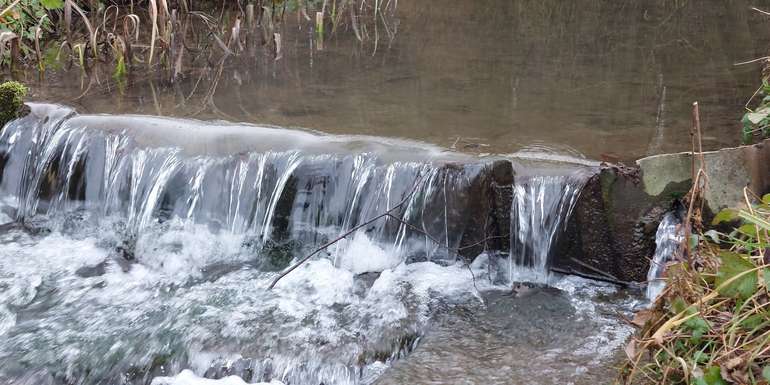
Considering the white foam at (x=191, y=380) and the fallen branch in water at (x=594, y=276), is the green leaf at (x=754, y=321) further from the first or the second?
the white foam at (x=191, y=380)

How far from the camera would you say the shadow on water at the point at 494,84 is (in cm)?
532

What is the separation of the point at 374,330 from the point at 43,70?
4.69 meters

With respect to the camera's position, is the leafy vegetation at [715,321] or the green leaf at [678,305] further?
the green leaf at [678,305]

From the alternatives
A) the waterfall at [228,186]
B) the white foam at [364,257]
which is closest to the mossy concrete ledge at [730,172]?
the waterfall at [228,186]

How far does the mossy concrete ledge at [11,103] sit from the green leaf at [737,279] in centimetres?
506

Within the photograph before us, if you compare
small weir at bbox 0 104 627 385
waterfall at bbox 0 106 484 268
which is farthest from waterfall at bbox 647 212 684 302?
waterfall at bbox 0 106 484 268

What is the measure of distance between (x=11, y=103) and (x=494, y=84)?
3.73 metres

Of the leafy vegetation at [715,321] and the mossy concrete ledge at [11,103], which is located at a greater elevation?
the mossy concrete ledge at [11,103]

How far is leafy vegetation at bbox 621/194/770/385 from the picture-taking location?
236 cm

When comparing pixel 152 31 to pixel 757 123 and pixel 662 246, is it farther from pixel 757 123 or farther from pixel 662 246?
pixel 757 123

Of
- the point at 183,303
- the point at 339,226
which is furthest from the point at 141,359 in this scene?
the point at 339,226

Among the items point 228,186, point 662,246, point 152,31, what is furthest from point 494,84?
point 152,31

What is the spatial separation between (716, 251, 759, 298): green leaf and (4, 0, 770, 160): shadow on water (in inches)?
88.9

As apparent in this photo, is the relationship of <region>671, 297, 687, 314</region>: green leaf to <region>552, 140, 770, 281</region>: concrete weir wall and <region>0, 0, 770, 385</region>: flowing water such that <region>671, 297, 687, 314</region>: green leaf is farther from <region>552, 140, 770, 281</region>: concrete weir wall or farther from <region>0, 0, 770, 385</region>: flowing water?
<region>552, 140, 770, 281</region>: concrete weir wall
